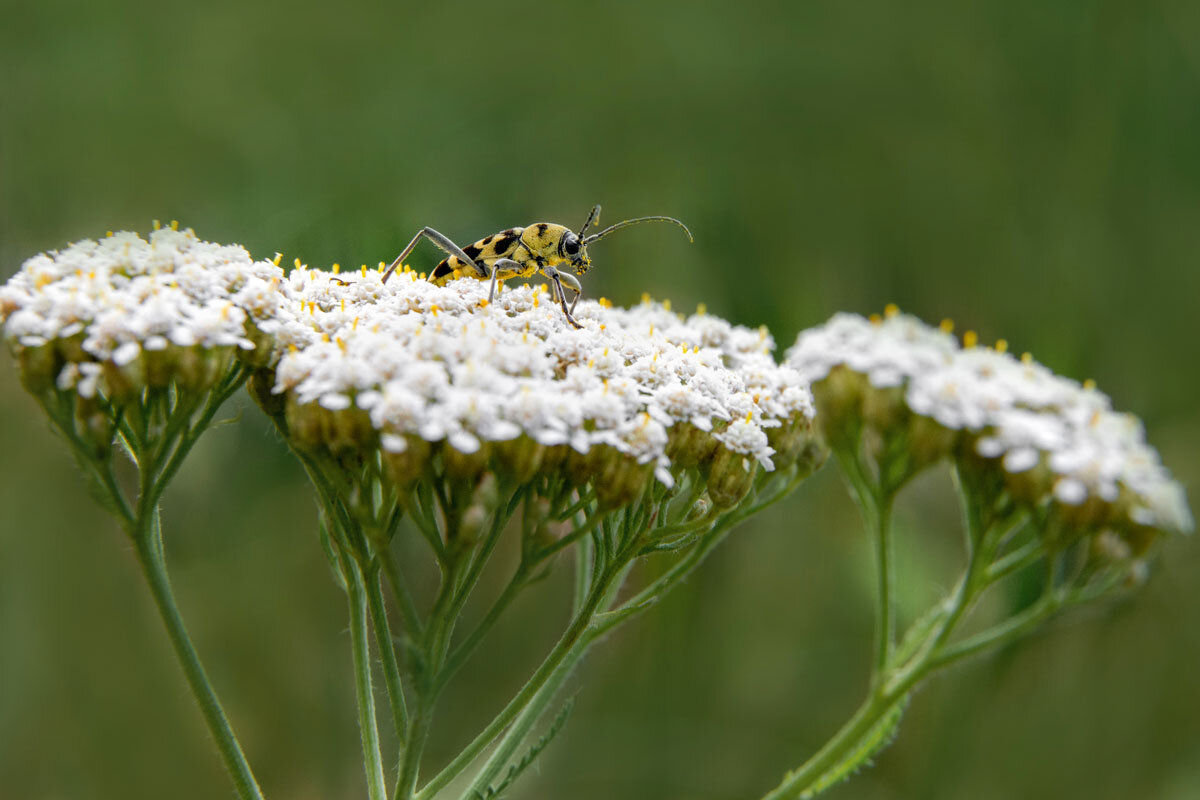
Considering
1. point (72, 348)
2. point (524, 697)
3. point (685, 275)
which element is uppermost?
point (685, 275)

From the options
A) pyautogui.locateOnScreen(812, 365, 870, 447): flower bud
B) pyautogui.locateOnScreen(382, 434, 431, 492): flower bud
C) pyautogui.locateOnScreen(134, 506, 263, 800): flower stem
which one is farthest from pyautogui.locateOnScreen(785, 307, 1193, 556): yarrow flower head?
pyautogui.locateOnScreen(134, 506, 263, 800): flower stem

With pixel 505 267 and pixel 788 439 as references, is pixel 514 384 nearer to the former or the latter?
pixel 788 439

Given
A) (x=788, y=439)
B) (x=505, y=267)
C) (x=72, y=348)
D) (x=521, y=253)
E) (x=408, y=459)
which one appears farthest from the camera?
(x=521, y=253)

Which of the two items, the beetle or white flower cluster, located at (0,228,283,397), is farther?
the beetle

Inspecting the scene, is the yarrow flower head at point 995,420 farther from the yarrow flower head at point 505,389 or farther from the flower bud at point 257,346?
the flower bud at point 257,346

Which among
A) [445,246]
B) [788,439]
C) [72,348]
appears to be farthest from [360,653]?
[445,246]

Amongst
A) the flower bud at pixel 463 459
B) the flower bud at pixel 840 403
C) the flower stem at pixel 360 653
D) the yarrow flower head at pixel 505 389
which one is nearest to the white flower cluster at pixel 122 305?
the yarrow flower head at pixel 505 389

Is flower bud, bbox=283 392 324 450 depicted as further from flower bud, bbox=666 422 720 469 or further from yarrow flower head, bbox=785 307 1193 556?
yarrow flower head, bbox=785 307 1193 556
